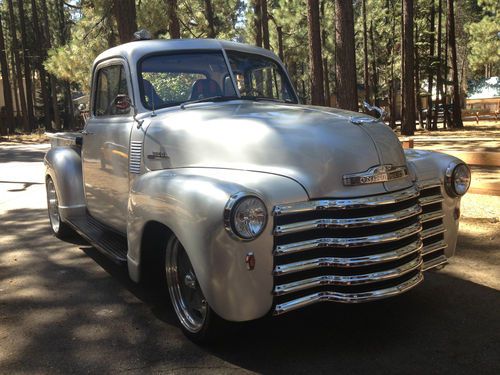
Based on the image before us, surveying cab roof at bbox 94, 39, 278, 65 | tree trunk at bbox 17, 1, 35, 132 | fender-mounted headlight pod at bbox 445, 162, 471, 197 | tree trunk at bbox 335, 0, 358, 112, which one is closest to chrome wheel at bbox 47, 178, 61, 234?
cab roof at bbox 94, 39, 278, 65

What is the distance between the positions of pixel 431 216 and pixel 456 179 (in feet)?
1.37

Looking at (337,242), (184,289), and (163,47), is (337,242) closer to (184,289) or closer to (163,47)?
(184,289)

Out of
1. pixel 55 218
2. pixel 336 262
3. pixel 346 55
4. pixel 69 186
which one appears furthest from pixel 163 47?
pixel 346 55

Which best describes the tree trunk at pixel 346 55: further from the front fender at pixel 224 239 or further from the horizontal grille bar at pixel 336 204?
the front fender at pixel 224 239

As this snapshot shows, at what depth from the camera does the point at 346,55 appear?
11594 mm

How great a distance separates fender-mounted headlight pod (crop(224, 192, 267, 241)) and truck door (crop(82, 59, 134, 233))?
5.90 feet

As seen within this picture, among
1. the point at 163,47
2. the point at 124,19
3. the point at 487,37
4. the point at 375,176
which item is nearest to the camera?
the point at 375,176

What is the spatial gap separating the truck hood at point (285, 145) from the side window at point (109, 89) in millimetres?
952

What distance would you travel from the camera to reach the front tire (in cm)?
336

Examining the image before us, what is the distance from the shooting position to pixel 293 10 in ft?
120

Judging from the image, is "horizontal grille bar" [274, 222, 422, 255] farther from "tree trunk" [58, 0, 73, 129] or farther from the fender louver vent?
"tree trunk" [58, 0, 73, 129]

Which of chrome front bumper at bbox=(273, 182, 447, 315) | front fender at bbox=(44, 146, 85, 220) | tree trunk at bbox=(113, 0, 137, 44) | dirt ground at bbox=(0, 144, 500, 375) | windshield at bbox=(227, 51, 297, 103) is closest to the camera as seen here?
chrome front bumper at bbox=(273, 182, 447, 315)

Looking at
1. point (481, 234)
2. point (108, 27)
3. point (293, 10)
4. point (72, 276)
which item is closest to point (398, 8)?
point (293, 10)

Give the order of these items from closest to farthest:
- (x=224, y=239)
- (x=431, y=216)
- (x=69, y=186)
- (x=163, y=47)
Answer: (x=224, y=239)
(x=431, y=216)
(x=163, y=47)
(x=69, y=186)
